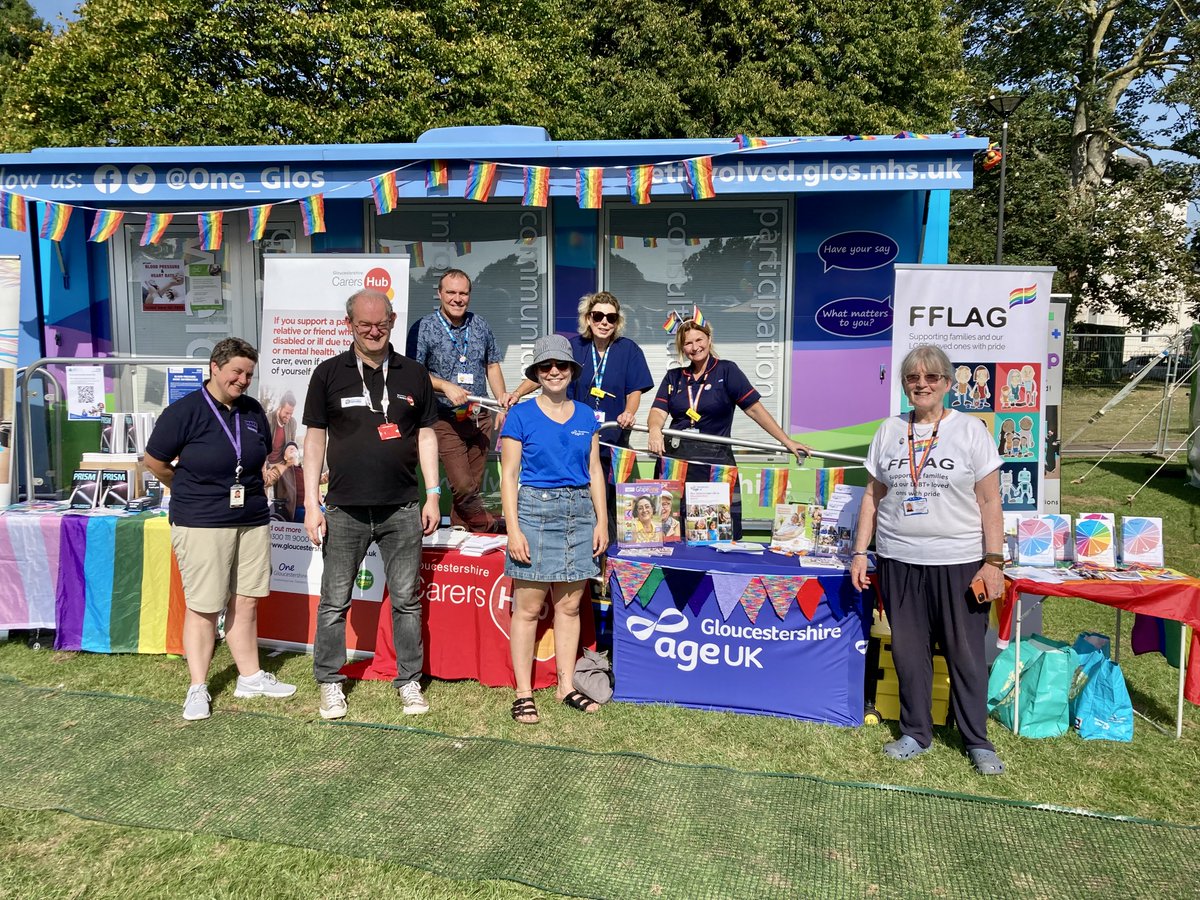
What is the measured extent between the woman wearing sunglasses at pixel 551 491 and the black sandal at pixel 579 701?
18 centimetres

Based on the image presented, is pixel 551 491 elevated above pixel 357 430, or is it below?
below

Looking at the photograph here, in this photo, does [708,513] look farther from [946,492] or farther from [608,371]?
[946,492]

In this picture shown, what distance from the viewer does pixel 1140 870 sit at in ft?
8.57

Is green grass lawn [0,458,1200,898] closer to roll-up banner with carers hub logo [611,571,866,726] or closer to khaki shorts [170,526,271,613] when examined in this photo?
roll-up banner with carers hub logo [611,571,866,726]

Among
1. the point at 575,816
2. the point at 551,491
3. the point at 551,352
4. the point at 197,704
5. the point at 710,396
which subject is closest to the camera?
the point at 575,816

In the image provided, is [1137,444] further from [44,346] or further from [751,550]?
[44,346]

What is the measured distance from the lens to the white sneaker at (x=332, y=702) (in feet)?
12.1

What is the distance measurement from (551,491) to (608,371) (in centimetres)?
113

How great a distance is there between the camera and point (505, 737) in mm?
3527

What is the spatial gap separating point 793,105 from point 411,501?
542 inches

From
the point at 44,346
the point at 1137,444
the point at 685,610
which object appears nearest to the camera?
the point at 685,610

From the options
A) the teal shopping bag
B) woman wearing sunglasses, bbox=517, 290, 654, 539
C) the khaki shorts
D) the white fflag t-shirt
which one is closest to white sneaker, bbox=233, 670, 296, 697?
the khaki shorts

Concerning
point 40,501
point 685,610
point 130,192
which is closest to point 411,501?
point 685,610

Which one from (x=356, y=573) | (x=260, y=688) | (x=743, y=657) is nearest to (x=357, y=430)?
(x=356, y=573)
